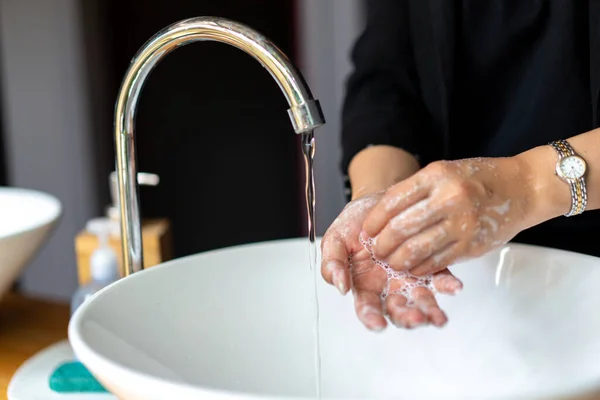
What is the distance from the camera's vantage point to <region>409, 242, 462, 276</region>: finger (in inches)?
25.1

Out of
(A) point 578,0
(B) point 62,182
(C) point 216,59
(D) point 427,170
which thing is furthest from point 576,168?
(B) point 62,182

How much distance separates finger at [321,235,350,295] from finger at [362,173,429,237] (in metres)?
0.05

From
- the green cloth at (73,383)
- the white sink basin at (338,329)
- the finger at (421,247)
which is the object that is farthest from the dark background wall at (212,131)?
the finger at (421,247)

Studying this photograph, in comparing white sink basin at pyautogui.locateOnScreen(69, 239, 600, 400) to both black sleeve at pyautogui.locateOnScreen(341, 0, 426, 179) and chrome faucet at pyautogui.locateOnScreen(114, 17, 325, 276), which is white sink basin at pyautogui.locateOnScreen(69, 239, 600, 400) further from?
black sleeve at pyautogui.locateOnScreen(341, 0, 426, 179)

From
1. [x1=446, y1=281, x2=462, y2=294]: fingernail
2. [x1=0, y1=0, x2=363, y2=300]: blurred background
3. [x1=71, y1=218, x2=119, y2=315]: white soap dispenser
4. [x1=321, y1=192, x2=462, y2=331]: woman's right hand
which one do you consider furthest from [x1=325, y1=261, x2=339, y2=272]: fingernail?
[x1=0, y1=0, x2=363, y2=300]: blurred background

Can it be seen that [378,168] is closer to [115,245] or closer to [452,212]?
[452,212]

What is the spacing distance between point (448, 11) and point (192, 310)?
18.8 inches

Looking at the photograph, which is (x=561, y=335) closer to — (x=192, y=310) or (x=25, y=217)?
(x=192, y=310)

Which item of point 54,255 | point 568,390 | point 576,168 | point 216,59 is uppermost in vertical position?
point 216,59

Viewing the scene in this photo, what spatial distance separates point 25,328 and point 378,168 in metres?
0.50

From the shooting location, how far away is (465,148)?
986mm

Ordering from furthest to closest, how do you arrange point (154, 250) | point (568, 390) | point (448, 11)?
1. point (154, 250)
2. point (448, 11)
3. point (568, 390)

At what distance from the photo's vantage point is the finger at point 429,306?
23.8 inches

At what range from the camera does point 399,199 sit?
638mm
